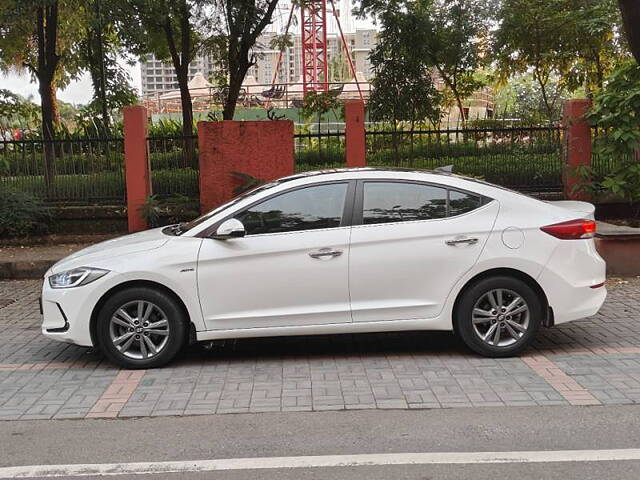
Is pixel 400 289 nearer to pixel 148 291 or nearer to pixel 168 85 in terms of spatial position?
pixel 148 291

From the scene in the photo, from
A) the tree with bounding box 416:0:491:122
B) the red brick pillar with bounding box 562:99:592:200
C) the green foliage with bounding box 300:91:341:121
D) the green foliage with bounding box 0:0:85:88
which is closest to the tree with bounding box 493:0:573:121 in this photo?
the tree with bounding box 416:0:491:122

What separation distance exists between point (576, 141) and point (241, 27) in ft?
24.7

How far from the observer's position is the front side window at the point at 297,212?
20.4ft

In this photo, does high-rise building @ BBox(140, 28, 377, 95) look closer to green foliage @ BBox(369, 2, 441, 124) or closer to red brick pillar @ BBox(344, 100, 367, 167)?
green foliage @ BBox(369, 2, 441, 124)

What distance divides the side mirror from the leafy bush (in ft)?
22.8

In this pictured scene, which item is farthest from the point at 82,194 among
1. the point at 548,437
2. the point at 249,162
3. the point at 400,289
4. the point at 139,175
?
the point at 548,437

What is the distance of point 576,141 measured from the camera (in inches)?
458

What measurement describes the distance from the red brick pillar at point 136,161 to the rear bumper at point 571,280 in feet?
24.2

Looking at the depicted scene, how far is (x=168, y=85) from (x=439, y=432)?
153 ft

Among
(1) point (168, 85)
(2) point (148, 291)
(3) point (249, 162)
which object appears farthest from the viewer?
(1) point (168, 85)

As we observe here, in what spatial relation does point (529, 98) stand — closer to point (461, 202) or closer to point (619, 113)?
point (619, 113)

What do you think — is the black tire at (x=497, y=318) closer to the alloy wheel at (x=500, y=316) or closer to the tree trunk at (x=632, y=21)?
the alloy wheel at (x=500, y=316)

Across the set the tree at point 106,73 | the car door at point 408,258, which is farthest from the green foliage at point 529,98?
the tree at point 106,73

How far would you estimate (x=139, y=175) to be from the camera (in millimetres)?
11789
